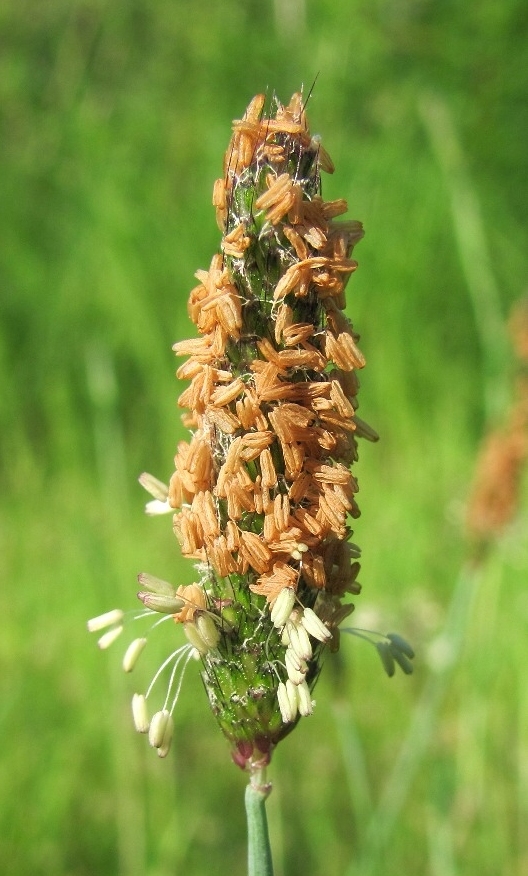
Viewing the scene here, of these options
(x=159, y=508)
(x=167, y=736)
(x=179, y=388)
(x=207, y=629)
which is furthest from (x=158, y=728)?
(x=179, y=388)

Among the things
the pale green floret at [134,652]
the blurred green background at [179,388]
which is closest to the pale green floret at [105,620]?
the pale green floret at [134,652]

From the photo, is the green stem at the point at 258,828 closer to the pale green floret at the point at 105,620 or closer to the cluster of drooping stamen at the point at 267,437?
the cluster of drooping stamen at the point at 267,437

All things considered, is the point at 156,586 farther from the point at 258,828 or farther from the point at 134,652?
the point at 258,828

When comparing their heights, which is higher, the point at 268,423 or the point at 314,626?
the point at 268,423

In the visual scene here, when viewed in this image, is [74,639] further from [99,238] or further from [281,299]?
[281,299]

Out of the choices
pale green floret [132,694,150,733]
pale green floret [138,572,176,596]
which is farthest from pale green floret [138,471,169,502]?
pale green floret [132,694,150,733]

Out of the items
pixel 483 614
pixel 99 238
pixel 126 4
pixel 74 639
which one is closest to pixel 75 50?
pixel 126 4

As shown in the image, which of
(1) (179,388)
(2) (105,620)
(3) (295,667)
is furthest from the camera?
(1) (179,388)
